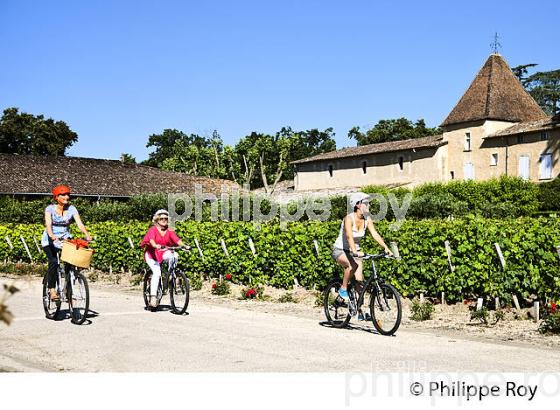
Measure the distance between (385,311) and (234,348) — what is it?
254cm

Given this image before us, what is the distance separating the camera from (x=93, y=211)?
41.5 meters

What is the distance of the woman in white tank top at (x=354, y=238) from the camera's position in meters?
10.4

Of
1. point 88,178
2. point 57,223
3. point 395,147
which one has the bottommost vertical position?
point 57,223

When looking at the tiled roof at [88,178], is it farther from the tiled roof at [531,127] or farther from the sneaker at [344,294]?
the sneaker at [344,294]

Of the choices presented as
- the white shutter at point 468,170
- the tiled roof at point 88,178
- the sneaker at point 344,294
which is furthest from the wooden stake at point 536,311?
the white shutter at point 468,170

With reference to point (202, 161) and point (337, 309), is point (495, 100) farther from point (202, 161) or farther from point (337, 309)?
point (337, 309)

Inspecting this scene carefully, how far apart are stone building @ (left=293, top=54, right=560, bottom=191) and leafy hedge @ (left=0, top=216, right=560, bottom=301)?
46795 mm

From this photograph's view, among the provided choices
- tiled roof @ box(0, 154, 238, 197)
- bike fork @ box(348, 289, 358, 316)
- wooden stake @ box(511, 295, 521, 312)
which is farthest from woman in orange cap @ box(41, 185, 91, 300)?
tiled roof @ box(0, 154, 238, 197)

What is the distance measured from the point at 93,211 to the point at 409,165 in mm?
37049

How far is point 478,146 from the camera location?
219 feet

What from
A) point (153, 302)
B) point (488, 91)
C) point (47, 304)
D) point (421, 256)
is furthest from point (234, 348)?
point (488, 91)

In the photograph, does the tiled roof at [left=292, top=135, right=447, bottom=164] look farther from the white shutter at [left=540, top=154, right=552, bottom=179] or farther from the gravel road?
the gravel road

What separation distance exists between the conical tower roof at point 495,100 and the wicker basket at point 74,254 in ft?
200
